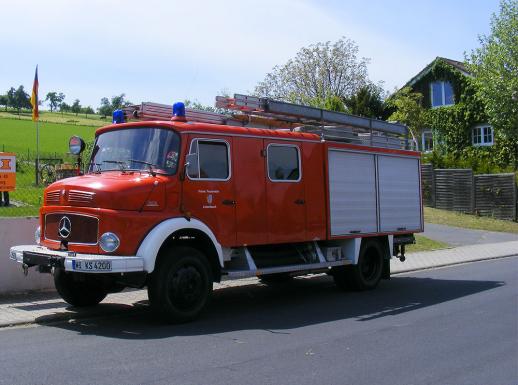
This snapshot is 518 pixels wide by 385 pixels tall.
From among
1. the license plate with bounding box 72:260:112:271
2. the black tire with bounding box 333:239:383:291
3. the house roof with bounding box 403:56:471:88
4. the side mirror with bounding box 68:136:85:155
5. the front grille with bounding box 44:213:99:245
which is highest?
the house roof with bounding box 403:56:471:88

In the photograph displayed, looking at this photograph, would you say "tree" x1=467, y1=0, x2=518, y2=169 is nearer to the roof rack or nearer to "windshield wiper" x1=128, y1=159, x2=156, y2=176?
the roof rack

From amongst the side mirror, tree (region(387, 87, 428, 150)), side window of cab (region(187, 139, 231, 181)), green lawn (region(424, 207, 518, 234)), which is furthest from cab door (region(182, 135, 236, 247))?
tree (region(387, 87, 428, 150))

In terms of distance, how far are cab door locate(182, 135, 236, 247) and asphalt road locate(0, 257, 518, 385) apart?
4.39ft

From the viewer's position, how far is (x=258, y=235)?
925 centimetres

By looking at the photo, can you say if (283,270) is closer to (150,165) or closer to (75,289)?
(150,165)

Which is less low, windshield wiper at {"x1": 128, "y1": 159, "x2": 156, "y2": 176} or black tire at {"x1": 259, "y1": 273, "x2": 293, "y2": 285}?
windshield wiper at {"x1": 128, "y1": 159, "x2": 156, "y2": 176}

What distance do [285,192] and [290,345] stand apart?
132 inches

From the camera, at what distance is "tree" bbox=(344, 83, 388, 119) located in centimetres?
3812

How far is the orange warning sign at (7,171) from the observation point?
56.8ft

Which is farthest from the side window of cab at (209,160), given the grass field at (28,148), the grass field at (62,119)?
the grass field at (62,119)

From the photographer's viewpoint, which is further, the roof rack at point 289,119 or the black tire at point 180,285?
the roof rack at point 289,119

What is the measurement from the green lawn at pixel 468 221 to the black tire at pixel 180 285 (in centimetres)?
1896

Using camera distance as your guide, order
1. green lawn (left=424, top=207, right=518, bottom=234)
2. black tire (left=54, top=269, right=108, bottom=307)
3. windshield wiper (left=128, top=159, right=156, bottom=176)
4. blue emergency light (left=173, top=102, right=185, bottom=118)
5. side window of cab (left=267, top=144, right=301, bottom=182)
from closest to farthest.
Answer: windshield wiper (left=128, top=159, right=156, bottom=176)
blue emergency light (left=173, top=102, right=185, bottom=118)
black tire (left=54, top=269, right=108, bottom=307)
side window of cab (left=267, top=144, right=301, bottom=182)
green lawn (left=424, top=207, right=518, bottom=234)

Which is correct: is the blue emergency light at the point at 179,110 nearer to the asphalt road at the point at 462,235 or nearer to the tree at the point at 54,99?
the asphalt road at the point at 462,235
